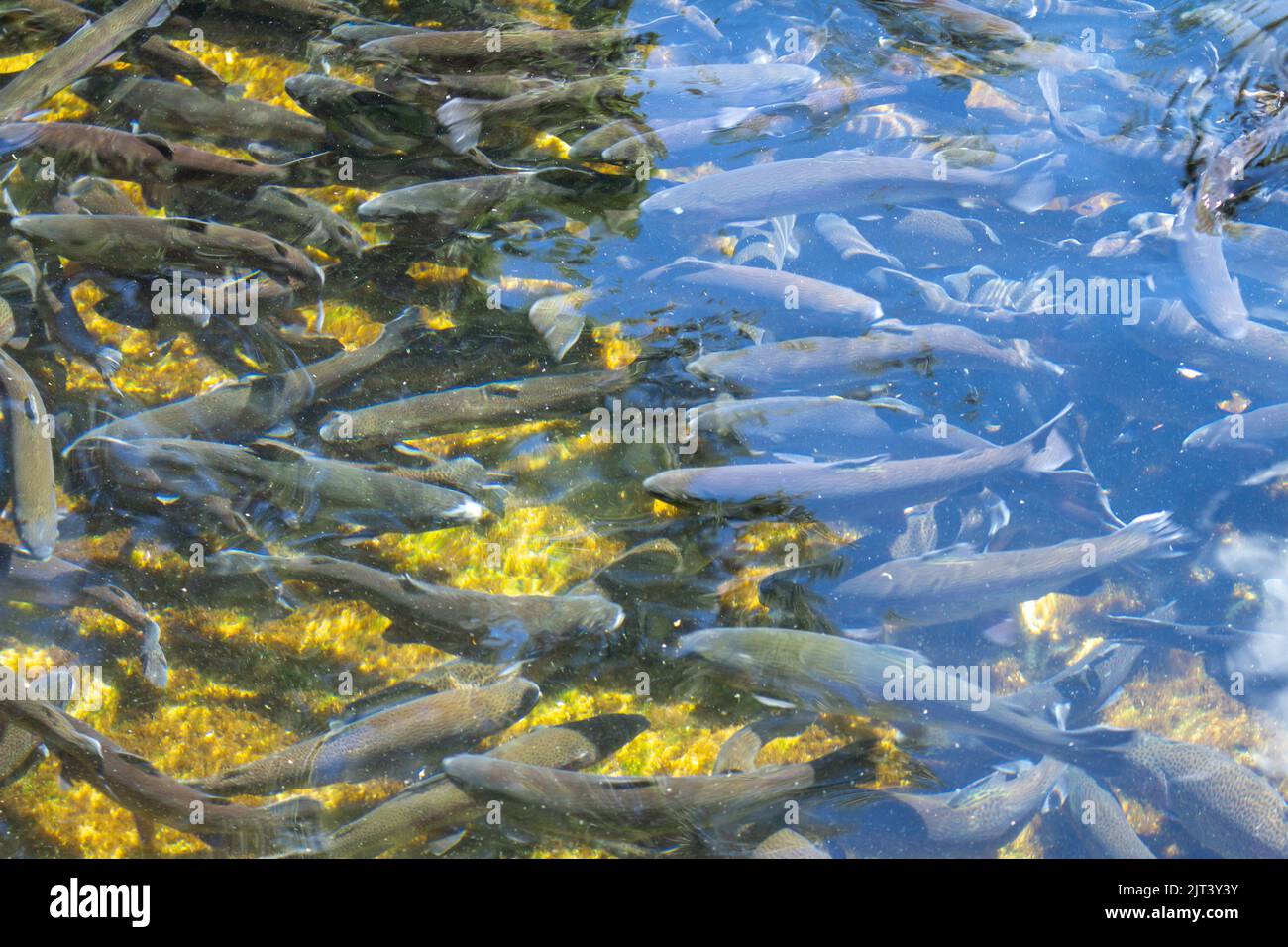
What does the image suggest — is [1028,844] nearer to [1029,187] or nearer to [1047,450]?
[1047,450]

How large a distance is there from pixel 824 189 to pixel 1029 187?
134 centimetres

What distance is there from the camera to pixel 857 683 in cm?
338

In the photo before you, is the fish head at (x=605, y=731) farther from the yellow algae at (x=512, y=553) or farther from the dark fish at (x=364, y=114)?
the dark fish at (x=364, y=114)

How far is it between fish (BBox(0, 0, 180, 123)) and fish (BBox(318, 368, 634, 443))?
2538mm

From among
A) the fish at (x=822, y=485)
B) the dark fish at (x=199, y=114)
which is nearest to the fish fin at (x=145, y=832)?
the fish at (x=822, y=485)

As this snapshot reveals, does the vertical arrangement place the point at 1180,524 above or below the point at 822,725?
above

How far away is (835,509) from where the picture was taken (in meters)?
3.86

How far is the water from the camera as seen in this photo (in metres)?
3.53

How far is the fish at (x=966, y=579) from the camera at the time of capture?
3701 mm

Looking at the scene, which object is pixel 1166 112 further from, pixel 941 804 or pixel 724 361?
pixel 941 804

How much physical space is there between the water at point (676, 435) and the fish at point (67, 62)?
0.27 metres
